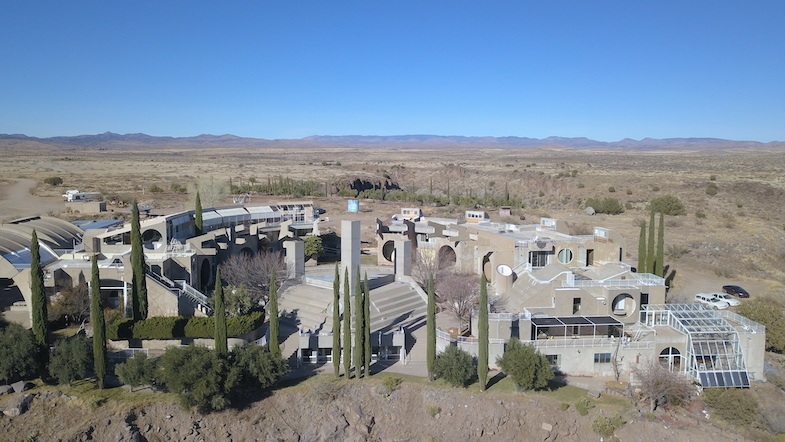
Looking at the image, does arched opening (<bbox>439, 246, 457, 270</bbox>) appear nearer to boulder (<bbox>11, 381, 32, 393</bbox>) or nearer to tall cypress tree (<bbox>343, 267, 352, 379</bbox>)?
tall cypress tree (<bbox>343, 267, 352, 379</bbox>)

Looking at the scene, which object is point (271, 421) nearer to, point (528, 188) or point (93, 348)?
point (93, 348)

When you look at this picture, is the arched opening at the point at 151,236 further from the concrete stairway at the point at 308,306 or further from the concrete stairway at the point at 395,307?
the concrete stairway at the point at 395,307

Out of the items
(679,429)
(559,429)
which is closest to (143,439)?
(559,429)

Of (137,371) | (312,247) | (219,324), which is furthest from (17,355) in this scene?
(312,247)

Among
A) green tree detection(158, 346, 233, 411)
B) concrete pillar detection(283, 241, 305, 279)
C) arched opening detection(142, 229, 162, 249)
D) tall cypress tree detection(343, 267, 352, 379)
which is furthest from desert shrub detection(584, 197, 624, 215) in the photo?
green tree detection(158, 346, 233, 411)

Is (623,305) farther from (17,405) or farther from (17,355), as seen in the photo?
(17,355)

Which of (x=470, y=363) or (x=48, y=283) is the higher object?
(x=48, y=283)

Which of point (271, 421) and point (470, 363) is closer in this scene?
point (271, 421)
